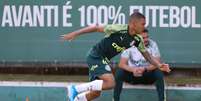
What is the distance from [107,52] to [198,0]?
265 cm

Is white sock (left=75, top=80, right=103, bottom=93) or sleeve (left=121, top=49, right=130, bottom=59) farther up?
sleeve (left=121, top=49, right=130, bottom=59)

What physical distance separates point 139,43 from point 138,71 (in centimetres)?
42

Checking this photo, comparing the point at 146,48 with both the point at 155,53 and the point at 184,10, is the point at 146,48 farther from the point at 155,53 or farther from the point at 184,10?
the point at 184,10

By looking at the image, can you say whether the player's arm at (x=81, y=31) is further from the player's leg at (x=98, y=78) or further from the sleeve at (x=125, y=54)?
the sleeve at (x=125, y=54)

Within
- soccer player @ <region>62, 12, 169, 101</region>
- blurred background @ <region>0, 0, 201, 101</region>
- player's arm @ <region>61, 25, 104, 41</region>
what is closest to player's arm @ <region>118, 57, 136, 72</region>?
soccer player @ <region>62, 12, 169, 101</region>

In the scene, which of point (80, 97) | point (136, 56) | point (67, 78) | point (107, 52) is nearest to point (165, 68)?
point (107, 52)

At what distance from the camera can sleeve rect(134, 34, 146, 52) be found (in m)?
8.73

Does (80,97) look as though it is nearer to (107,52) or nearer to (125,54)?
(107,52)

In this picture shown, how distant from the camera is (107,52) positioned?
28.6 feet

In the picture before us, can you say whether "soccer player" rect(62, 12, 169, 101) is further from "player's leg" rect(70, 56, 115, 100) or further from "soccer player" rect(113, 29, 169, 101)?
"soccer player" rect(113, 29, 169, 101)

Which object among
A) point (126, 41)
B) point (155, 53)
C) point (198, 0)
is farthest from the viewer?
point (198, 0)

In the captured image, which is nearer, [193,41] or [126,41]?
[126,41]

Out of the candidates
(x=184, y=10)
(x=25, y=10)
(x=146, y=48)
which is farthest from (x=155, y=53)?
(x=25, y=10)

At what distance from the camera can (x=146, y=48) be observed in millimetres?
9188
